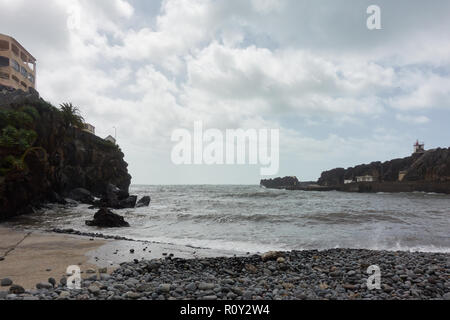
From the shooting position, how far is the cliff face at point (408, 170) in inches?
2591

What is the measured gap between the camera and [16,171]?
1989cm

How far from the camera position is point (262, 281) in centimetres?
594

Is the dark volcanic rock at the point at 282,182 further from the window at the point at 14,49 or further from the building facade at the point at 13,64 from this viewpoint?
the window at the point at 14,49

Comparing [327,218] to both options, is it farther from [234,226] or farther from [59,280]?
[59,280]

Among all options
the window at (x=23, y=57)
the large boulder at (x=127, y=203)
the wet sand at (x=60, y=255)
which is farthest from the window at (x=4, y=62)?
the wet sand at (x=60, y=255)

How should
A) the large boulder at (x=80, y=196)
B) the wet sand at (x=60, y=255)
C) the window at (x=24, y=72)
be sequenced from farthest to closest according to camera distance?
the window at (x=24, y=72), the large boulder at (x=80, y=196), the wet sand at (x=60, y=255)

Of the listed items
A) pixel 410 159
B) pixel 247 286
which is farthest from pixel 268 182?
pixel 247 286

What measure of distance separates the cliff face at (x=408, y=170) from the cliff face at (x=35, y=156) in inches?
3165

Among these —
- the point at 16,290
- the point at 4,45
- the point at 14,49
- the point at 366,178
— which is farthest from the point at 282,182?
the point at 16,290

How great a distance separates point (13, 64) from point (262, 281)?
5867cm

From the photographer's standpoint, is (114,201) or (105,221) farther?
(114,201)

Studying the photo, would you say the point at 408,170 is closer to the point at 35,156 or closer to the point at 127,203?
the point at 127,203

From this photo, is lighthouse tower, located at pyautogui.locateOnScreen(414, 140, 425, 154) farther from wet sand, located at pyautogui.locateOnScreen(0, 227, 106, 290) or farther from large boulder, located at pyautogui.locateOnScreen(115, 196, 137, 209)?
wet sand, located at pyautogui.locateOnScreen(0, 227, 106, 290)
